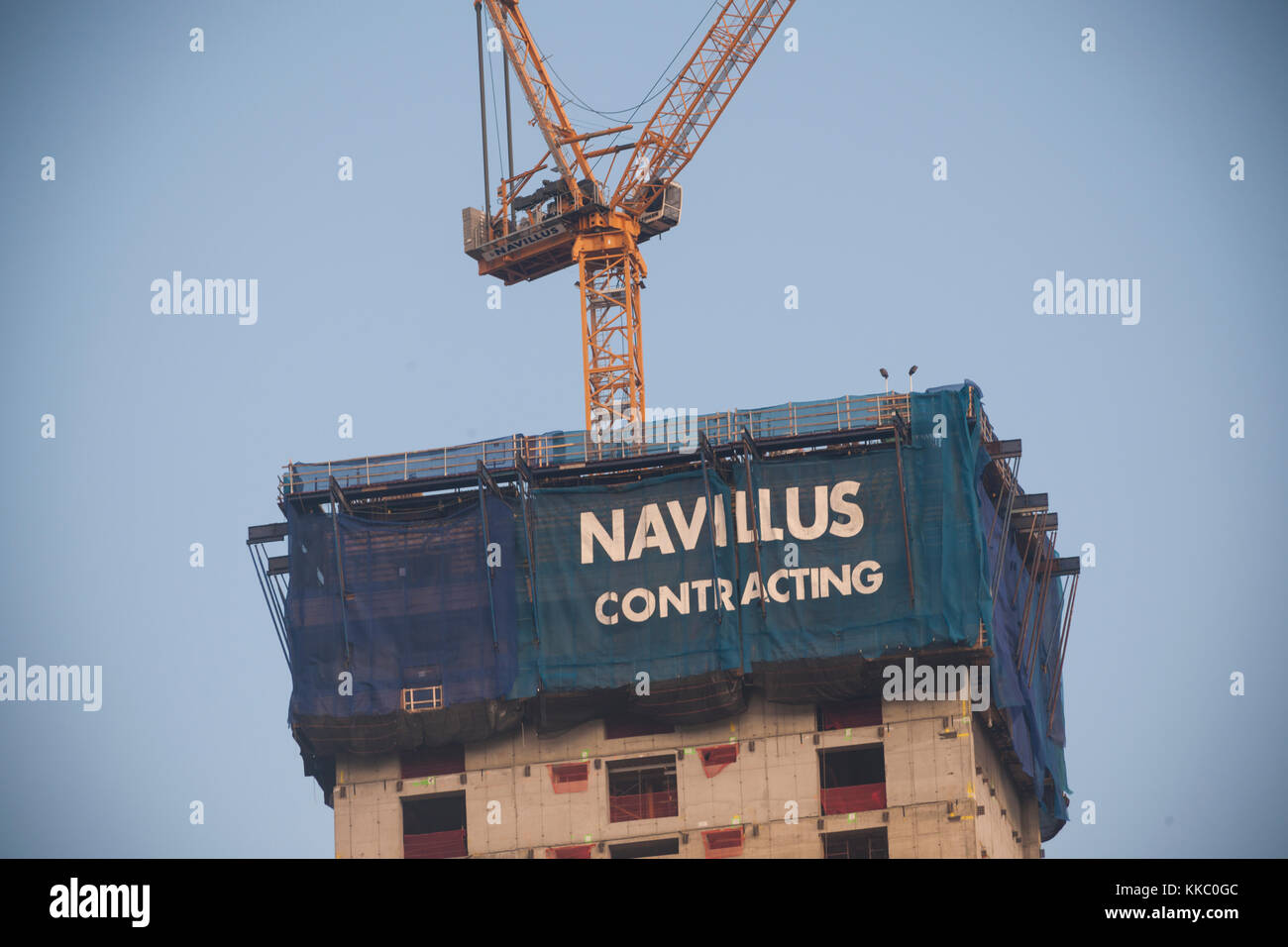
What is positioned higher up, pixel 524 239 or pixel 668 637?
pixel 524 239

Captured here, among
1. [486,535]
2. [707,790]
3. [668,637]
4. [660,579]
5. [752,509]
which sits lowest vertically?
[707,790]

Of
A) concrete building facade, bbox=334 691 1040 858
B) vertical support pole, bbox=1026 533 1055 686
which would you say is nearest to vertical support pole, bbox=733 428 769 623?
concrete building facade, bbox=334 691 1040 858

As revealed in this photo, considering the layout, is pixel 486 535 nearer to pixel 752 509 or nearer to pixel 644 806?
pixel 752 509

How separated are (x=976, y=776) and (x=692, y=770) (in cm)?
1425

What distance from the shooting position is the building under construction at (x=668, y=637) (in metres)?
116

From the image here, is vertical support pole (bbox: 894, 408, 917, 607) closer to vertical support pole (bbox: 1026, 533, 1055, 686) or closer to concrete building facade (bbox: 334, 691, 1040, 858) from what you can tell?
concrete building facade (bbox: 334, 691, 1040, 858)

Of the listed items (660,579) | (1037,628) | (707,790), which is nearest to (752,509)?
(660,579)

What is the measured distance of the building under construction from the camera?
381ft

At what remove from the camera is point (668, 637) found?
389 ft

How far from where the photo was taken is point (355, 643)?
120688 mm

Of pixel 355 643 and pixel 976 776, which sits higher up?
pixel 355 643
